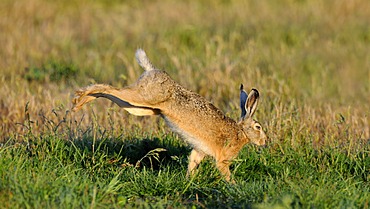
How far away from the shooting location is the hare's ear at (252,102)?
707cm

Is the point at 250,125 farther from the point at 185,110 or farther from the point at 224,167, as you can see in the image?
the point at 185,110

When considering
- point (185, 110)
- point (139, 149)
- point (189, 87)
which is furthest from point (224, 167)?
point (189, 87)

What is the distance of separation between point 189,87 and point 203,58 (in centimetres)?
125

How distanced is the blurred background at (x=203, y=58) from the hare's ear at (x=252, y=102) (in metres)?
0.52

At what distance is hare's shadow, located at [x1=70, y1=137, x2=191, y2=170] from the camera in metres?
7.01

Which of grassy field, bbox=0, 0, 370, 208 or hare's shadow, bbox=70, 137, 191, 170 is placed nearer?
grassy field, bbox=0, 0, 370, 208

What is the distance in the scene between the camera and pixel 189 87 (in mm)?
10336

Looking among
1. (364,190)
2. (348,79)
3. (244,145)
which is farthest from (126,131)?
(348,79)

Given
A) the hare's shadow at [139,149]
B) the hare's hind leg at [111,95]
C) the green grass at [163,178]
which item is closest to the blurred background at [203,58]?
the hare's shadow at [139,149]

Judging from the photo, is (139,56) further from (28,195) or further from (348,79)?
(348,79)

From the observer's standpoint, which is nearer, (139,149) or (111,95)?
(111,95)

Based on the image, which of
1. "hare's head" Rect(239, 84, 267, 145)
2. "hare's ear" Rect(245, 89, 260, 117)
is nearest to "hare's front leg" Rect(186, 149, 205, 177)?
"hare's head" Rect(239, 84, 267, 145)

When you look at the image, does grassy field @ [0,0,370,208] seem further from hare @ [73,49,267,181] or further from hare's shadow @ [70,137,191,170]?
hare @ [73,49,267,181]

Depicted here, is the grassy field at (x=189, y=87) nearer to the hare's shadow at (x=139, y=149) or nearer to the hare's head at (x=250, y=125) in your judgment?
the hare's shadow at (x=139, y=149)
